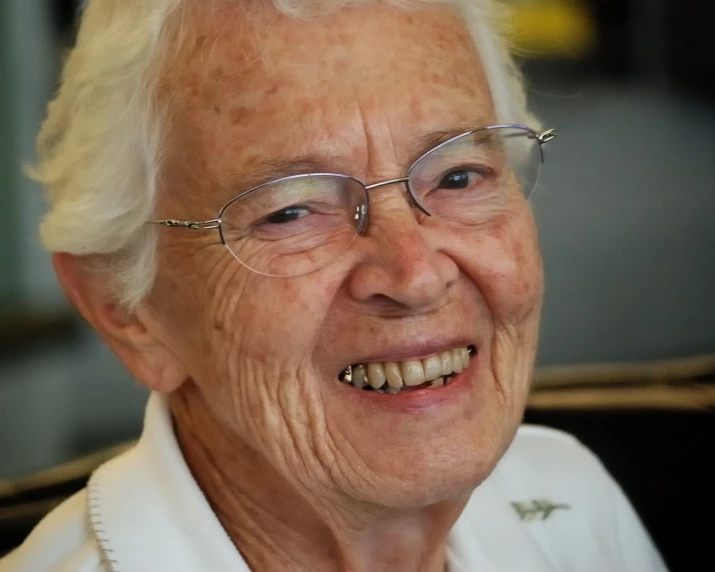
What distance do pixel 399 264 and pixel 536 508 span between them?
0.68 metres

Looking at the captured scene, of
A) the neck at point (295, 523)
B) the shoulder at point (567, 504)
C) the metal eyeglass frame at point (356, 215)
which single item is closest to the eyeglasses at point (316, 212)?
the metal eyeglass frame at point (356, 215)

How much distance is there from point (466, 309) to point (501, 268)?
72mm

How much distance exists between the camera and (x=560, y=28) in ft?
10.5

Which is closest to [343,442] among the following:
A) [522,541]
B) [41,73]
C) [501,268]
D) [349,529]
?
[349,529]

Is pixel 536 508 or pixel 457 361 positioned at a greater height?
pixel 457 361

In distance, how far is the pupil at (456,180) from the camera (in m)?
Answer: 1.17

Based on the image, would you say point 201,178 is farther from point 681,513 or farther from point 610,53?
point 610,53

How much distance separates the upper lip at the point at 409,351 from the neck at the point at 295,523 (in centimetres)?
22

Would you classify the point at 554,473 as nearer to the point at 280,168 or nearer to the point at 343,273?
the point at 343,273

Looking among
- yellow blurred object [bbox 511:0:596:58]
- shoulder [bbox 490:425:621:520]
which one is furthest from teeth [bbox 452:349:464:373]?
yellow blurred object [bbox 511:0:596:58]

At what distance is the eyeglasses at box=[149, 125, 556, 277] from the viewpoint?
3.57 ft

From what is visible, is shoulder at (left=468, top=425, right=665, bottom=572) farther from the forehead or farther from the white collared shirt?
the forehead

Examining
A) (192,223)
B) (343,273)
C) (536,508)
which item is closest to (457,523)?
(536,508)

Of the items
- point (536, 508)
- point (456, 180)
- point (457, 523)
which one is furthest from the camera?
point (536, 508)
